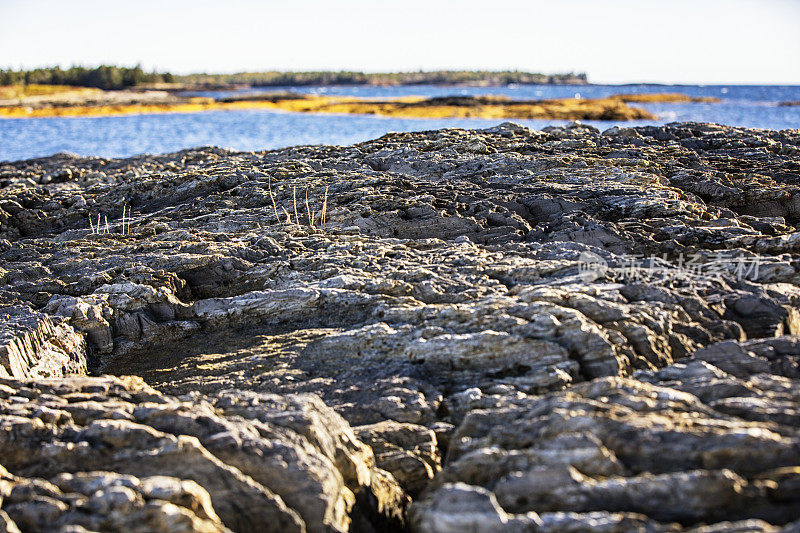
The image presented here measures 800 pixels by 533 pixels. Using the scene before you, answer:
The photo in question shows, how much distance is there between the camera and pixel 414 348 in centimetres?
891

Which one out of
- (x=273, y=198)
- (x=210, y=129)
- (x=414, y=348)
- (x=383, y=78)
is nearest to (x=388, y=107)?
(x=210, y=129)

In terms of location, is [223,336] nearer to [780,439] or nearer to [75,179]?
[780,439]

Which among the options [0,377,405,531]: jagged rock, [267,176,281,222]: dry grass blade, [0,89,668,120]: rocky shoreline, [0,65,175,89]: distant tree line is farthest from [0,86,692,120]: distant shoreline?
[0,377,405,531]: jagged rock

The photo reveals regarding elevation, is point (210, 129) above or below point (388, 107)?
below

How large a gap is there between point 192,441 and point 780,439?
5.05 metres

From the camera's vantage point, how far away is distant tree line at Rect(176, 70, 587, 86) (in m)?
143

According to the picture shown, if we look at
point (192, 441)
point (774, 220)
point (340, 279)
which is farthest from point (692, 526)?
point (774, 220)


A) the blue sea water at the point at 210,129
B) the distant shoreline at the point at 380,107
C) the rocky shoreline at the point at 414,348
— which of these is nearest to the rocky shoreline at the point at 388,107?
the distant shoreline at the point at 380,107

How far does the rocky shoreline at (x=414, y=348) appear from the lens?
19.5 ft

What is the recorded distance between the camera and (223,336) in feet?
33.9

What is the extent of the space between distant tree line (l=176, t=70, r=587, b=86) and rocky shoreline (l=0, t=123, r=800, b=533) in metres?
127

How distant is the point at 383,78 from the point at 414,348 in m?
149

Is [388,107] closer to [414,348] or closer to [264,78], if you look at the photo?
[414,348]

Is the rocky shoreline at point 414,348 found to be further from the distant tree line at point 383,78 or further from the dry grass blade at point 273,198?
the distant tree line at point 383,78
